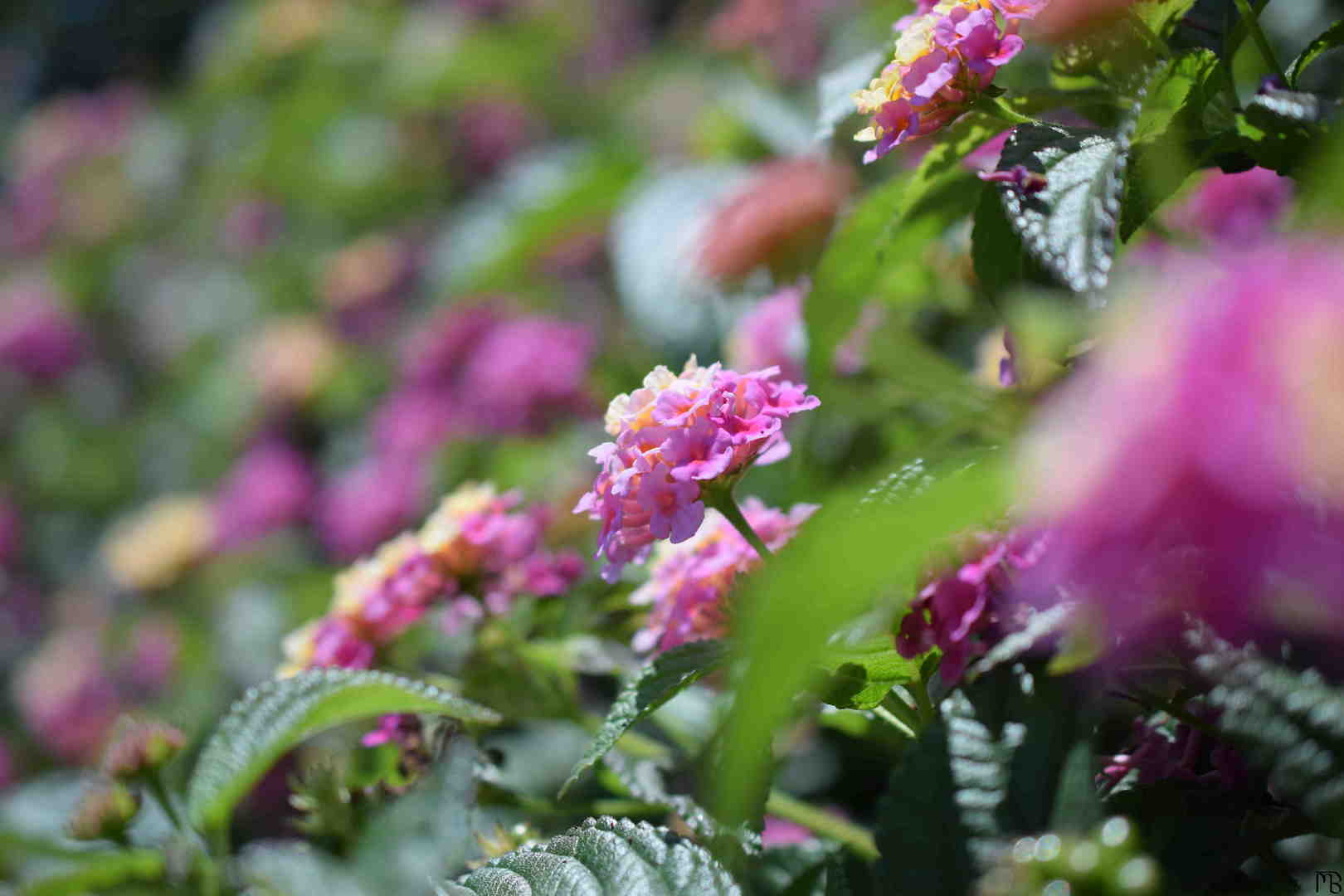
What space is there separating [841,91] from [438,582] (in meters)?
0.29

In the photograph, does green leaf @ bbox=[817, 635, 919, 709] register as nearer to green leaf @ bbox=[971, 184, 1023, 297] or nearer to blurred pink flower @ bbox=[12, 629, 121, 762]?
green leaf @ bbox=[971, 184, 1023, 297]

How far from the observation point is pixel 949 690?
408 millimetres

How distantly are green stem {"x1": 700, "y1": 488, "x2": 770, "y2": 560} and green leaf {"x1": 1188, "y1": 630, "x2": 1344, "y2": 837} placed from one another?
0.49 ft

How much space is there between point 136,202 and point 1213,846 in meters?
2.52

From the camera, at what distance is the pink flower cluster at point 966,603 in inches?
14.4

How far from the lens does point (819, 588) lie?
21 centimetres

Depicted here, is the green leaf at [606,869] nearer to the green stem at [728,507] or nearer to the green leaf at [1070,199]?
the green stem at [728,507]

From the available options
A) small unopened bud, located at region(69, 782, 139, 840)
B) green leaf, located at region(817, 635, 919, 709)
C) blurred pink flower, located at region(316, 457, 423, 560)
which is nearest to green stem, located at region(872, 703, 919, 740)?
green leaf, located at region(817, 635, 919, 709)

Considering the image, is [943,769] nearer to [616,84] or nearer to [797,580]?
[797,580]

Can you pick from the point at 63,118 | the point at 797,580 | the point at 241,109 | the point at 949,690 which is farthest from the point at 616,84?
the point at 797,580

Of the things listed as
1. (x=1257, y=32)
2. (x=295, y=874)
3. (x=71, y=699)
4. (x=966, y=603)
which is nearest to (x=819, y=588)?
(x=966, y=603)

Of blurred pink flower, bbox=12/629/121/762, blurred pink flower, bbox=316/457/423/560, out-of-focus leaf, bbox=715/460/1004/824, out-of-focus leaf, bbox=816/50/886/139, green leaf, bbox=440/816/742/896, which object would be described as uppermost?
out-of-focus leaf, bbox=715/460/1004/824

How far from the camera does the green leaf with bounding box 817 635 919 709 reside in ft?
1.24

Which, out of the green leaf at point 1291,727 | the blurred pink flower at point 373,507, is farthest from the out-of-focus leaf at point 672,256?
the green leaf at point 1291,727
